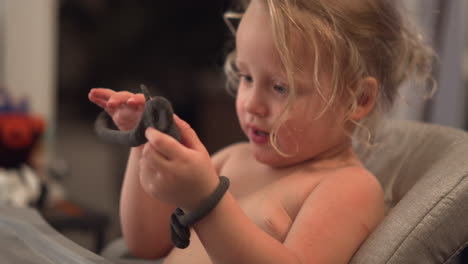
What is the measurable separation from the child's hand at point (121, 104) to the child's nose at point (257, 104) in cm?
14

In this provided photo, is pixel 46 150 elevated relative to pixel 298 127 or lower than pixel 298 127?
lower

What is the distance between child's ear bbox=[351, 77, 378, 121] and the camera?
0.76m

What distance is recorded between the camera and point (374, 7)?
77 cm

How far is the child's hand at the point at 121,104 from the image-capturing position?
2.14 feet

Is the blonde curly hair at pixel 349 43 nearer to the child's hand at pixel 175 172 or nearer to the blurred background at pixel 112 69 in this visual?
the child's hand at pixel 175 172

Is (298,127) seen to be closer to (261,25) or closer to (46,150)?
(261,25)

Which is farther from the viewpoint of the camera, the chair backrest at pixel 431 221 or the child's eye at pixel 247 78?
the child's eye at pixel 247 78

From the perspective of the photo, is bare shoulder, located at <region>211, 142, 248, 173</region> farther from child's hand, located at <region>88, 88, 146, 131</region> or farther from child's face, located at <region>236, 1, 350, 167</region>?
child's hand, located at <region>88, 88, 146, 131</region>

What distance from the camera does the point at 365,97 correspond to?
775 mm

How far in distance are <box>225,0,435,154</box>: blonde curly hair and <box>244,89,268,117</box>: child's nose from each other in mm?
27

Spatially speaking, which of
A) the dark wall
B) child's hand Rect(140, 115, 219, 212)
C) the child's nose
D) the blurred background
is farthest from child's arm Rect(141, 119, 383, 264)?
the dark wall

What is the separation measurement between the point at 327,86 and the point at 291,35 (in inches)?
2.9

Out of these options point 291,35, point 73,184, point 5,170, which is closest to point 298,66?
point 291,35

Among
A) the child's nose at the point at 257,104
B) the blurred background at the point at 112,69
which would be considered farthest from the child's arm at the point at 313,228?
the blurred background at the point at 112,69
